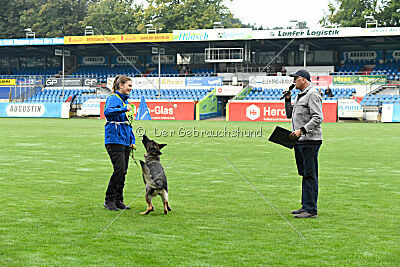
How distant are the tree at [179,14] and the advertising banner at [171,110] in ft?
109

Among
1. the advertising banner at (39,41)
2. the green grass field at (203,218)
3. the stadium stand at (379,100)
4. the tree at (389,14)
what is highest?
the tree at (389,14)

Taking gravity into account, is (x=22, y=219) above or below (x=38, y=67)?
below

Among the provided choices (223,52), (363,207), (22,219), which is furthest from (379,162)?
(223,52)

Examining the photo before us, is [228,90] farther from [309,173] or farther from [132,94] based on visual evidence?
[309,173]

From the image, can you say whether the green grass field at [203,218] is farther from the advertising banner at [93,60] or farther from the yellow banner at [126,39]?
the advertising banner at [93,60]

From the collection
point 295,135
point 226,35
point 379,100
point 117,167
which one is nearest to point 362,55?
point 379,100

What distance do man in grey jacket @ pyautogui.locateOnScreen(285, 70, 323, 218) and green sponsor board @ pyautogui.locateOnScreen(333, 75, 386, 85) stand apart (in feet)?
149

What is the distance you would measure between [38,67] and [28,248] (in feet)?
222

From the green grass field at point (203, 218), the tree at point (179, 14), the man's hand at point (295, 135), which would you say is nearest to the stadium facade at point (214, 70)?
the tree at point (179, 14)

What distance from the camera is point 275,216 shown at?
7.77 metres

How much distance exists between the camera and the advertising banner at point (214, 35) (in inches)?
2195

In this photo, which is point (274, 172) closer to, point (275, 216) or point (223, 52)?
point (275, 216)

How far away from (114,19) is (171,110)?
4570 centimetres

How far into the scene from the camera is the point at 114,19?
86.2 m
